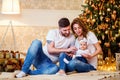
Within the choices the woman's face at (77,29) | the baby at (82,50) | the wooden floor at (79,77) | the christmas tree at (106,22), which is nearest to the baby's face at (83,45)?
the baby at (82,50)

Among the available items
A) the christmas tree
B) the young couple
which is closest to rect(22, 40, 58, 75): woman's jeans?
the young couple

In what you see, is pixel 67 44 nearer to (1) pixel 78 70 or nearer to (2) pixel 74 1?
(1) pixel 78 70

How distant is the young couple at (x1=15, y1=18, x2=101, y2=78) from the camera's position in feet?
10.9

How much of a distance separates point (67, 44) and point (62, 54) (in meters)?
0.21

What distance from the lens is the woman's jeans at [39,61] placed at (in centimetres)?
328

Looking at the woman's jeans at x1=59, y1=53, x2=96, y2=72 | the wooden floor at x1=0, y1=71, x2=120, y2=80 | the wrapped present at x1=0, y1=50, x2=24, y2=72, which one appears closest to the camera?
the wooden floor at x1=0, y1=71, x2=120, y2=80

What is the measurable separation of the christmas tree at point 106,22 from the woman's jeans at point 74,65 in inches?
50.6

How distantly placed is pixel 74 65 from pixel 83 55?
15cm

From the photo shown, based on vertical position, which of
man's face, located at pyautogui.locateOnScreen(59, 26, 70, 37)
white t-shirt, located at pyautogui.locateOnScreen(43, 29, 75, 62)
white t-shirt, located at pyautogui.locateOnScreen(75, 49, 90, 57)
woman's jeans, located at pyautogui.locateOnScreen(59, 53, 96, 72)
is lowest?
woman's jeans, located at pyautogui.locateOnScreen(59, 53, 96, 72)

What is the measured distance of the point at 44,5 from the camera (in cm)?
570

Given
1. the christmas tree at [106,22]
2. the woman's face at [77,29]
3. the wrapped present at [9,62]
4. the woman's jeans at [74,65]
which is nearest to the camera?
the woman's jeans at [74,65]

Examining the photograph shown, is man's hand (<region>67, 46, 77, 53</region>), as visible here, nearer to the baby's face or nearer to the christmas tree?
the baby's face

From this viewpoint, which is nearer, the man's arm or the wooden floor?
the wooden floor

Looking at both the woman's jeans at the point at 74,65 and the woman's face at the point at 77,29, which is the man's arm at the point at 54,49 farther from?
the woman's face at the point at 77,29
